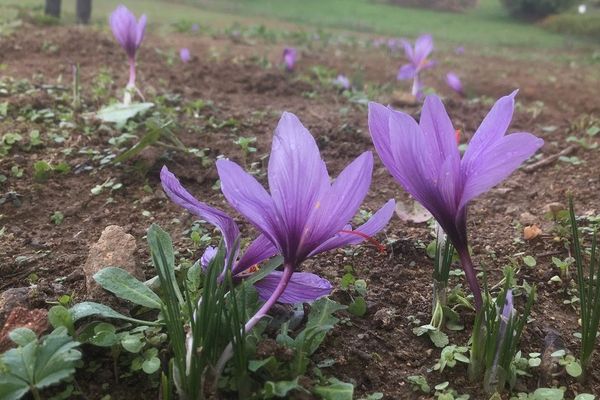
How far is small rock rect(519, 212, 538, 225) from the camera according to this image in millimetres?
1800

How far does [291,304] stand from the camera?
1161mm

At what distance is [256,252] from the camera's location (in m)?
1.05

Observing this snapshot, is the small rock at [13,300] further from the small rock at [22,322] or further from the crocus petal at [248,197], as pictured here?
the crocus petal at [248,197]

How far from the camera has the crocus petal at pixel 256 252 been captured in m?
1.04

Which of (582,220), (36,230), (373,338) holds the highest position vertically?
(582,220)

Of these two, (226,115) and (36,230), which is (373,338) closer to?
(36,230)

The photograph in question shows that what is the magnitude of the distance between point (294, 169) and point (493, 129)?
1.06 ft

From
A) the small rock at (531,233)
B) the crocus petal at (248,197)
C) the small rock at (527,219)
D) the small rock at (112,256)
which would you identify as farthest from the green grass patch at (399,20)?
the crocus petal at (248,197)

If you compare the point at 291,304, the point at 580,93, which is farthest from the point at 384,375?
the point at 580,93

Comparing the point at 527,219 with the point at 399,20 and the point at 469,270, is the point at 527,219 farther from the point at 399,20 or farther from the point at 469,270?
the point at 399,20

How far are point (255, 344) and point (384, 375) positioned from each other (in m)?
0.29

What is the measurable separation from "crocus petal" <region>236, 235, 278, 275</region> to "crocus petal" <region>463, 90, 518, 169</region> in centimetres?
36

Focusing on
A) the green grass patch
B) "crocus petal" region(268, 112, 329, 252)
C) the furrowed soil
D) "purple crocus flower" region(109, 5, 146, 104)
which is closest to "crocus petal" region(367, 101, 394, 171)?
"crocus petal" region(268, 112, 329, 252)

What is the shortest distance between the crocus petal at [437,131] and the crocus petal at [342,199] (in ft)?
0.33
